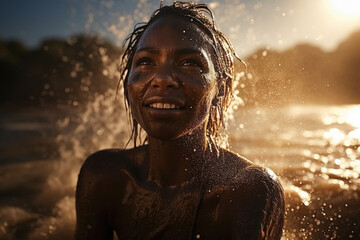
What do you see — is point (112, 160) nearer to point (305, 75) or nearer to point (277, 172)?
point (305, 75)

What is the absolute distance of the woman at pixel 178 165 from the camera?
1.95 m

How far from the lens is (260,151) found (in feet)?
21.7

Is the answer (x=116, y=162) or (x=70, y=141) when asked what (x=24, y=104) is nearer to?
(x=70, y=141)

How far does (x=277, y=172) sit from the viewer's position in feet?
13.5

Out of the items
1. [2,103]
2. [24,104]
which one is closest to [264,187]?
[24,104]

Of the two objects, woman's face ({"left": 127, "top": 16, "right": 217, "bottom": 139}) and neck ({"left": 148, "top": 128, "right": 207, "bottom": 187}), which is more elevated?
woman's face ({"left": 127, "top": 16, "right": 217, "bottom": 139})

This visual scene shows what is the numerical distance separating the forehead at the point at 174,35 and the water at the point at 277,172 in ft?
5.14

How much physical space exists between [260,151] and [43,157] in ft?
15.2

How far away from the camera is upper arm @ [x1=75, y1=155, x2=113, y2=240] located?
2.37m

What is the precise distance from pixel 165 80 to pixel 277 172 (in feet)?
8.73

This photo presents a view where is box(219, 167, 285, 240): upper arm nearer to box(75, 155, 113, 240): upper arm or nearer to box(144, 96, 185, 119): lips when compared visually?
box(144, 96, 185, 119): lips

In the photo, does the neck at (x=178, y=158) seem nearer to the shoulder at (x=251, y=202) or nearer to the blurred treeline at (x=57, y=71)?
the shoulder at (x=251, y=202)

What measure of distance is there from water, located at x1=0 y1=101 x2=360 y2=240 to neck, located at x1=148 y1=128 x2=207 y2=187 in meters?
1.26

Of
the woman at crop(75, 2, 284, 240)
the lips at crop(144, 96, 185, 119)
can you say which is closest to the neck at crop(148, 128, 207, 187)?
the woman at crop(75, 2, 284, 240)
